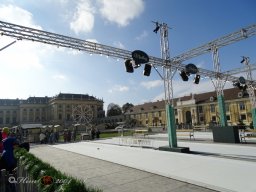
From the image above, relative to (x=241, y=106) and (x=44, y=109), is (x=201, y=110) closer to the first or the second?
(x=241, y=106)

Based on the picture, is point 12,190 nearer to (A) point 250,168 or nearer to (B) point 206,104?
(A) point 250,168

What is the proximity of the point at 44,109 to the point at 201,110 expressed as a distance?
8777 cm

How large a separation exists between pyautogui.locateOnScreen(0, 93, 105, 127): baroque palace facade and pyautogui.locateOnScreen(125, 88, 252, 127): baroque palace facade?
35532 mm

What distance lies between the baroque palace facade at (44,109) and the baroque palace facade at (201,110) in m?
35.5

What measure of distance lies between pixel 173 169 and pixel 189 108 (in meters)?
65.0

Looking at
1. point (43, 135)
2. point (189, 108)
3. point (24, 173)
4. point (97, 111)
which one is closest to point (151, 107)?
point (189, 108)

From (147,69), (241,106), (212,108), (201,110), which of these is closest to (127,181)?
(147,69)

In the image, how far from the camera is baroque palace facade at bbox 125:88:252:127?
194ft

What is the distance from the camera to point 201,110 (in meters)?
69.2

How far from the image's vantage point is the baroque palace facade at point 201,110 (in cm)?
5905

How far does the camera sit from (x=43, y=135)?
2942cm

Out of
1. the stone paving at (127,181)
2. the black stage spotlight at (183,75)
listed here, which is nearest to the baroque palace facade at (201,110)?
the black stage spotlight at (183,75)

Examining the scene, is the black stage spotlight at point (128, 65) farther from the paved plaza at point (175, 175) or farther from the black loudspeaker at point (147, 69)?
the paved plaza at point (175, 175)

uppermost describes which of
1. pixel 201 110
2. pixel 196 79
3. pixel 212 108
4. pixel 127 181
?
pixel 196 79
